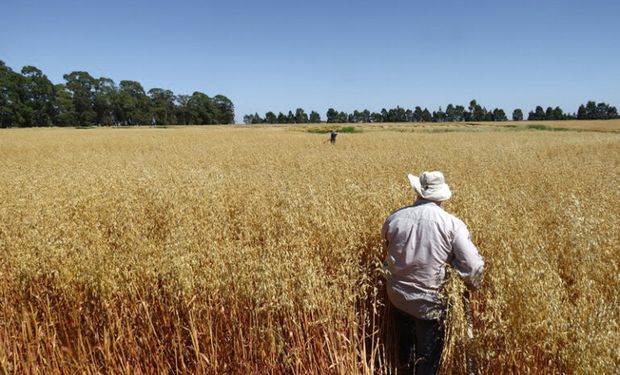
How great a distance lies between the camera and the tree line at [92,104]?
70812 mm

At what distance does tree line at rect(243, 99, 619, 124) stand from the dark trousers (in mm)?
127886

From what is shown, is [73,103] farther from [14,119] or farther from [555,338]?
[555,338]

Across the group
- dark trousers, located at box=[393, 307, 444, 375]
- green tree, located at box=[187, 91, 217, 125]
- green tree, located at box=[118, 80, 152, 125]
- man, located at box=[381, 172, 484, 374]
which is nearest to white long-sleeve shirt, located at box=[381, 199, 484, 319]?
man, located at box=[381, 172, 484, 374]

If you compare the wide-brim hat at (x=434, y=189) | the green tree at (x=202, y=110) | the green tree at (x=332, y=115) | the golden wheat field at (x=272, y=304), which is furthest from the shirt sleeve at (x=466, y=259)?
the green tree at (x=332, y=115)

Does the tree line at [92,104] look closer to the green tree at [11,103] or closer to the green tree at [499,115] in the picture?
the green tree at [11,103]

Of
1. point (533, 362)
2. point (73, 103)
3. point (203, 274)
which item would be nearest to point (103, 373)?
point (203, 274)

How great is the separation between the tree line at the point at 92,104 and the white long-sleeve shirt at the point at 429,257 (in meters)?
85.8

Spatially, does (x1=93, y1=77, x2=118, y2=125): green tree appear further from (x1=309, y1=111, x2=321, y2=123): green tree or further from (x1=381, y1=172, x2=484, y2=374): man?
(x1=381, y1=172, x2=484, y2=374): man

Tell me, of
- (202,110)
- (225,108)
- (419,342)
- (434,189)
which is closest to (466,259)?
(434,189)

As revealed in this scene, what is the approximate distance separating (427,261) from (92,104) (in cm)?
9986

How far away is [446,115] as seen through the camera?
13050 centimetres

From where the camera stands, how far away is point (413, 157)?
550 inches

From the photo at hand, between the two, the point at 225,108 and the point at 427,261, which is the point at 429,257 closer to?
the point at 427,261

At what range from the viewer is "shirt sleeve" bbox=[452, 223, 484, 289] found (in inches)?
110
